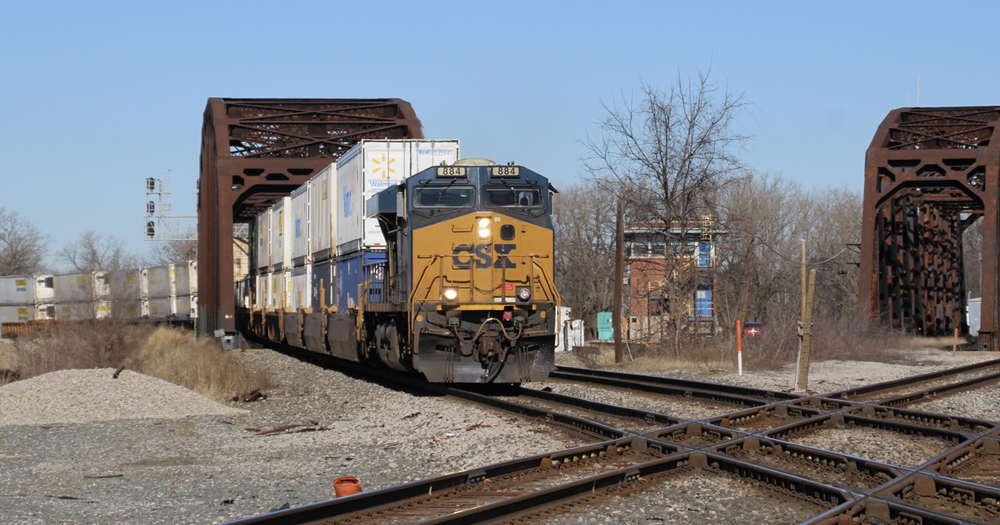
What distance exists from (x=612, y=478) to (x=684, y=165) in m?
18.9

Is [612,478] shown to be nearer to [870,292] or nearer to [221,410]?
[221,410]

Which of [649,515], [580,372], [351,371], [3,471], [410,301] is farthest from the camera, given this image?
[351,371]

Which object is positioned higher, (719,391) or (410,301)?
(410,301)

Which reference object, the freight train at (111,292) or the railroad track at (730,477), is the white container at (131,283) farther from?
the railroad track at (730,477)

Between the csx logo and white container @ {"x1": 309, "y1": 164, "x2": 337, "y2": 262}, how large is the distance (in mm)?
6198

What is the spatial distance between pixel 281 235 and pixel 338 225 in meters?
7.07

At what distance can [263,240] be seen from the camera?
2939 cm

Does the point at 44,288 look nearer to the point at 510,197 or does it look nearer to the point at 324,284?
the point at 324,284

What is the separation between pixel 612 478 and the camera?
7.35m

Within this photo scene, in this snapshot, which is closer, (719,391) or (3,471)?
(3,471)

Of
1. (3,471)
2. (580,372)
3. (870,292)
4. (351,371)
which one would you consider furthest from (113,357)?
(870,292)

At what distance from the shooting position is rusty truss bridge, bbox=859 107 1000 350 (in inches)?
1201

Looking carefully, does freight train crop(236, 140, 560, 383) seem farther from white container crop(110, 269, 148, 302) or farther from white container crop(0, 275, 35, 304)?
white container crop(0, 275, 35, 304)

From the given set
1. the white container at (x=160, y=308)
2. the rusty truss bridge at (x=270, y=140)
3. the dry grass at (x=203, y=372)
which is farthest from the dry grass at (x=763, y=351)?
the white container at (x=160, y=308)
